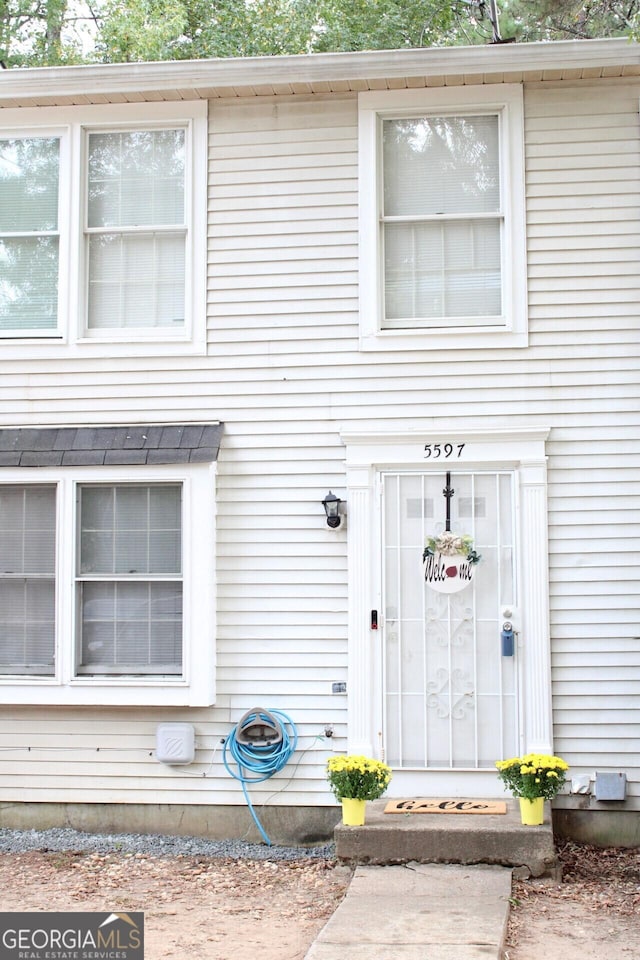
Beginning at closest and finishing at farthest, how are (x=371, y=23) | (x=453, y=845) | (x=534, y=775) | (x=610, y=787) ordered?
(x=453, y=845) < (x=534, y=775) < (x=610, y=787) < (x=371, y=23)

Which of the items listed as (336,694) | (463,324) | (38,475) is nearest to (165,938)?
(336,694)

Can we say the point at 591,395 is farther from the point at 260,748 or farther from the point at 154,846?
the point at 154,846

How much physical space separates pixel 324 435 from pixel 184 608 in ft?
4.85

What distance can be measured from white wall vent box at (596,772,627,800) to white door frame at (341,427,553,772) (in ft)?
1.25

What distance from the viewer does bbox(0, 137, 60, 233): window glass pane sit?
720 centimetres

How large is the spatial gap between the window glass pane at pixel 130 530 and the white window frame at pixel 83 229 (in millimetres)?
974

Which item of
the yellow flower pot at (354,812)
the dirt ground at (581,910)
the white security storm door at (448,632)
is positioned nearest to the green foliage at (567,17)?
the white security storm door at (448,632)

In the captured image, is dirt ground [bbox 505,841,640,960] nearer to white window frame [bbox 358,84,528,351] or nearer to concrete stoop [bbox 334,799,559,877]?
concrete stoop [bbox 334,799,559,877]

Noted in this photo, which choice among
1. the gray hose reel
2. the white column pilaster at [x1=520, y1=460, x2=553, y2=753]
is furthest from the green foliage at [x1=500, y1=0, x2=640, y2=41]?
the gray hose reel

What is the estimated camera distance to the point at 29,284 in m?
7.21

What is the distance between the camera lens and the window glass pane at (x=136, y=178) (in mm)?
7133

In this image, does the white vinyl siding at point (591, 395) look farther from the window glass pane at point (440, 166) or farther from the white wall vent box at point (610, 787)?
the window glass pane at point (440, 166)

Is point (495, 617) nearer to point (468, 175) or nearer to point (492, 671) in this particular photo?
point (492, 671)
